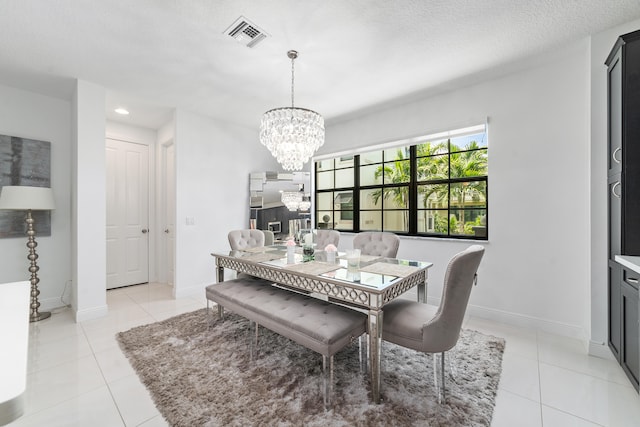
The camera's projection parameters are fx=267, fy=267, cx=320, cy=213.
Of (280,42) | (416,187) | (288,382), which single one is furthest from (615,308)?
(280,42)

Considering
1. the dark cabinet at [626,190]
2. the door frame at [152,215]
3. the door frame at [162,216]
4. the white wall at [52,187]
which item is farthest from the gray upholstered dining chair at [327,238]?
the white wall at [52,187]

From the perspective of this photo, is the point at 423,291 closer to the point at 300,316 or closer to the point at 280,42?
the point at 300,316

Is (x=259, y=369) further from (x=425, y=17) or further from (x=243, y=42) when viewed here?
(x=425, y=17)

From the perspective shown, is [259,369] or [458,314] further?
[259,369]

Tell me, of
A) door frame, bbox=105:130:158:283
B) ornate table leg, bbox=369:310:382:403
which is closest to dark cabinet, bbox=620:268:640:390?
ornate table leg, bbox=369:310:382:403

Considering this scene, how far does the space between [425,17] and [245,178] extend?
3.37 m

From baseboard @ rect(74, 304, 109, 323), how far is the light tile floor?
6.4 inches

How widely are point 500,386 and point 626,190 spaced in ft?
5.15

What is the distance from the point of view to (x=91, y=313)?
2.95 m

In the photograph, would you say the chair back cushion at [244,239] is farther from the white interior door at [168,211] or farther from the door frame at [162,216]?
the door frame at [162,216]

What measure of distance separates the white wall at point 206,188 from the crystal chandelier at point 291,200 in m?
0.65

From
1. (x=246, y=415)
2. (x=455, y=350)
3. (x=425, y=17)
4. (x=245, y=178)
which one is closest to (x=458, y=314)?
(x=455, y=350)

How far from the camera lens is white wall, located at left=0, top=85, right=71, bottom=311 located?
9.96ft

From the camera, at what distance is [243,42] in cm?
221
